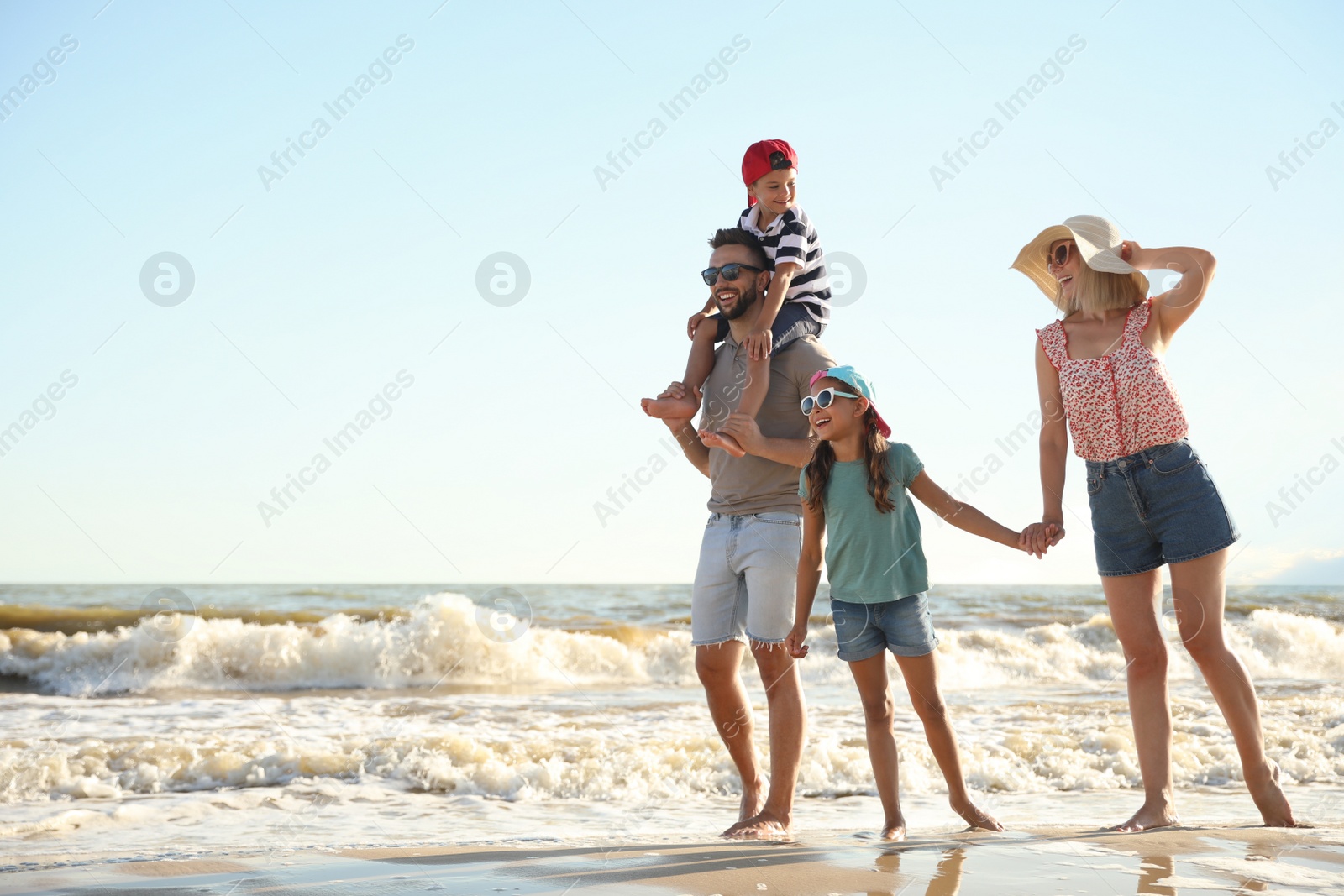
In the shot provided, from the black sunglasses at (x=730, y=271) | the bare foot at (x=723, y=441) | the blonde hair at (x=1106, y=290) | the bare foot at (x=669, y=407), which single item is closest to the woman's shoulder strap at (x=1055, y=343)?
the blonde hair at (x=1106, y=290)

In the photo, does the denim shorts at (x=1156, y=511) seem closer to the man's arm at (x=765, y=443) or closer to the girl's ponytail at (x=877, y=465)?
the girl's ponytail at (x=877, y=465)

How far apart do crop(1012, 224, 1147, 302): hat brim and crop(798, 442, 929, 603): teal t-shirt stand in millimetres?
913

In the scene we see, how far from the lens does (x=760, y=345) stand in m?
3.35

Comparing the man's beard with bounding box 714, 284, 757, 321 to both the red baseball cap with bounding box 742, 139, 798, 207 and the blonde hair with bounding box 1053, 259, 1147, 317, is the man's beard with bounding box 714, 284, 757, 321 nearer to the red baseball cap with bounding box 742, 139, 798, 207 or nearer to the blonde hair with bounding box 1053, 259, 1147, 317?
the red baseball cap with bounding box 742, 139, 798, 207

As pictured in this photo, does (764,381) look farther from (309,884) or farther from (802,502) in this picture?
(309,884)

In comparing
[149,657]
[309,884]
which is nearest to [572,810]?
[309,884]

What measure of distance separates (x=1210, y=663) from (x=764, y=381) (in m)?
1.71

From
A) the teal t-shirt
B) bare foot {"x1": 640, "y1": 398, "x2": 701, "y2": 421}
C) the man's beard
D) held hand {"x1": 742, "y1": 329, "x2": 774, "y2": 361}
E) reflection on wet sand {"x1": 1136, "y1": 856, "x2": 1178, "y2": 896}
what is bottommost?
reflection on wet sand {"x1": 1136, "y1": 856, "x2": 1178, "y2": 896}

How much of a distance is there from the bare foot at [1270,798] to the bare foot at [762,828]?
1.53 meters


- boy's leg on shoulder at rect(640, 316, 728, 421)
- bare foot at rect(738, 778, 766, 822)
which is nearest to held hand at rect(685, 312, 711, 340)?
boy's leg on shoulder at rect(640, 316, 728, 421)

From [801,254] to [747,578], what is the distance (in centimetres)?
119

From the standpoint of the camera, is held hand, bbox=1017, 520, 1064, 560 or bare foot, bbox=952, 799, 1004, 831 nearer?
held hand, bbox=1017, 520, 1064, 560

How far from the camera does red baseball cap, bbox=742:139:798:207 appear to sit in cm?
357

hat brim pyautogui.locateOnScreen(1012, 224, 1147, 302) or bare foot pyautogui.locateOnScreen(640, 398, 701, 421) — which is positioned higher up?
hat brim pyautogui.locateOnScreen(1012, 224, 1147, 302)
